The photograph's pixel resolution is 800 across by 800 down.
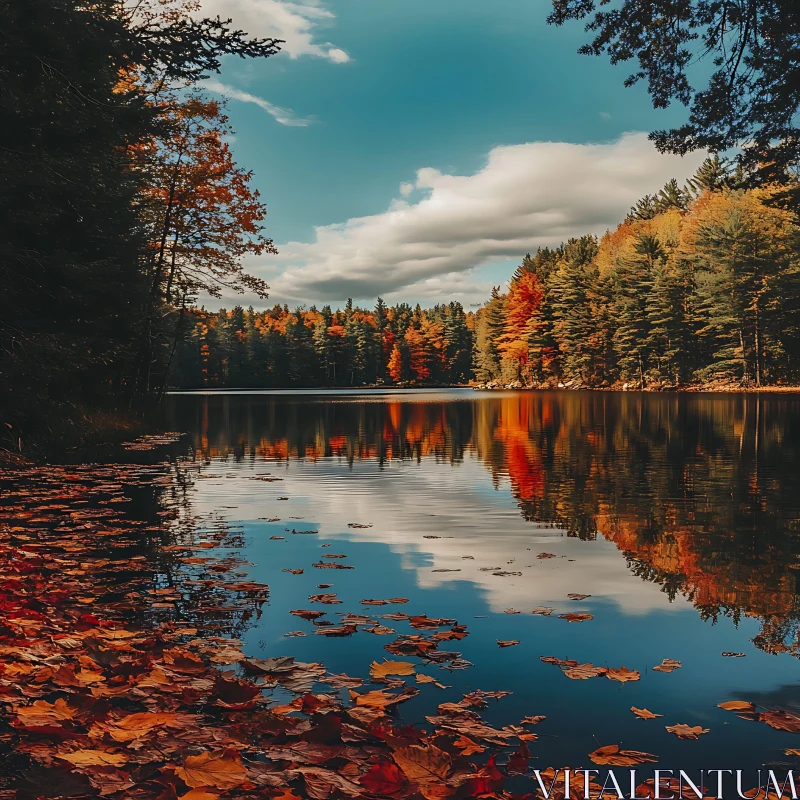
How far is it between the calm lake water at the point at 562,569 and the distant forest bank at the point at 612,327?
7742 mm

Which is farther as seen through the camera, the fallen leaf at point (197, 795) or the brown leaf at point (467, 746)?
the brown leaf at point (467, 746)

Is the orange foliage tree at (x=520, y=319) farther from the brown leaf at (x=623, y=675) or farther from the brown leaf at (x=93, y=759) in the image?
the brown leaf at (x=93, y=759)

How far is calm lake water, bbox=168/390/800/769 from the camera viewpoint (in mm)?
4590

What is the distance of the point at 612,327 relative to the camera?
89.2 m

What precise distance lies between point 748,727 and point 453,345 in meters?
152

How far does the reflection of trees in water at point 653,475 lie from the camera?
804 centimetres

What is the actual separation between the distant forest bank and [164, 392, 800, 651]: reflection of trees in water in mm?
6816

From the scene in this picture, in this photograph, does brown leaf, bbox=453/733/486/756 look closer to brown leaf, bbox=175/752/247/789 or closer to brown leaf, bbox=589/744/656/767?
brown leaf, bbox=589/744/656/767

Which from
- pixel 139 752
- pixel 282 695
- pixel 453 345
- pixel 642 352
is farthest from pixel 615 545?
pixel 453 345

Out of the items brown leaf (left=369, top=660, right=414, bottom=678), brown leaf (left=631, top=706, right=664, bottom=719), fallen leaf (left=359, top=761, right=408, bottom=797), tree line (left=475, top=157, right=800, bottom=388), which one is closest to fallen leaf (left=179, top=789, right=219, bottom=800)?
fallen leaf (left=359, top=761, right=408, bottom=797)

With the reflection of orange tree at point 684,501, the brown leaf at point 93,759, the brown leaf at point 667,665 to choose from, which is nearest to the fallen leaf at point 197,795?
the brown leaf at point 93,759

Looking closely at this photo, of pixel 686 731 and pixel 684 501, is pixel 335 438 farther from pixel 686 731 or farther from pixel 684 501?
pixel 686 731

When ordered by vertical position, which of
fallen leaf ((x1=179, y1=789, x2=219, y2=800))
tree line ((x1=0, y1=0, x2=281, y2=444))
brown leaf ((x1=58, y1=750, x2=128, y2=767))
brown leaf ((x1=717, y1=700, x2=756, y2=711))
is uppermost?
tree line ((x1=0, y1=0, x2=281, y2=444))

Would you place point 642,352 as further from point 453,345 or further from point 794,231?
point 453,345
